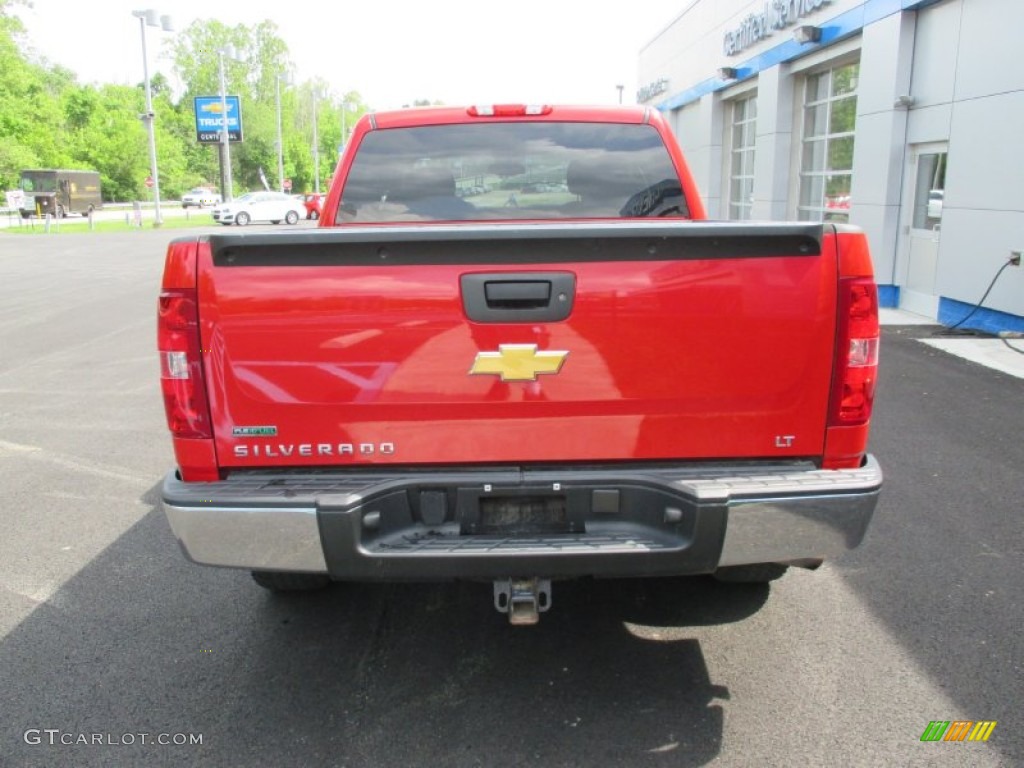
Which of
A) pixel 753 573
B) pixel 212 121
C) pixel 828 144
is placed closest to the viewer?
pixel 753 573

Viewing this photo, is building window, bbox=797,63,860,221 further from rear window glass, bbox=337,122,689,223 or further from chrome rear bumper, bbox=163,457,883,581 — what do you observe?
chrome rear bumper, bbox=163,457,883,581

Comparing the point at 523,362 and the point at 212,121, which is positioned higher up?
the point at 212,121

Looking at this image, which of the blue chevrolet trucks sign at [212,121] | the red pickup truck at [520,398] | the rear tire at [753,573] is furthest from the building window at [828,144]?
the blue chevrolet trucks sign at [212,121]

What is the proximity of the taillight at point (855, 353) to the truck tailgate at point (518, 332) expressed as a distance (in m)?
0.04

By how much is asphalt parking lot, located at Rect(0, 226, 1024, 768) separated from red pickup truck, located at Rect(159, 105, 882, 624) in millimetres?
572

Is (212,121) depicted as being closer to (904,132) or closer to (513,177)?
(904,132)

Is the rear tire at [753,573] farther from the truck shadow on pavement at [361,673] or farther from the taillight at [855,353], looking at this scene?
the taillight at [855,353]

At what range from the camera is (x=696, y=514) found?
8.87 ft

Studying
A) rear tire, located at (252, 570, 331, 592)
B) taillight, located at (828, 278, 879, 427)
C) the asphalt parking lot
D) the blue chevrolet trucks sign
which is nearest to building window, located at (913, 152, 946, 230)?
the asphalt parking lot

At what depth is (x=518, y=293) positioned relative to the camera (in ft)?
9.01

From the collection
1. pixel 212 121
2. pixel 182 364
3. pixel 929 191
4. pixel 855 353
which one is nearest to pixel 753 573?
pixel 855 353

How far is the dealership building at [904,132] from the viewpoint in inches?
413

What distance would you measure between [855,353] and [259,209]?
46038mm

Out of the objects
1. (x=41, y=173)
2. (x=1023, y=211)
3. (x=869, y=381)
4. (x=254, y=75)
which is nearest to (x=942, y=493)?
(x=869, y=381)
